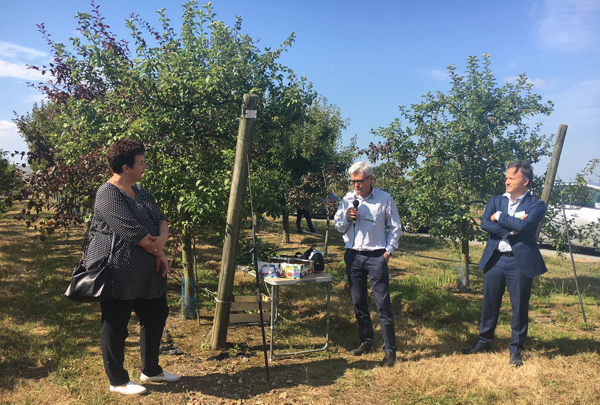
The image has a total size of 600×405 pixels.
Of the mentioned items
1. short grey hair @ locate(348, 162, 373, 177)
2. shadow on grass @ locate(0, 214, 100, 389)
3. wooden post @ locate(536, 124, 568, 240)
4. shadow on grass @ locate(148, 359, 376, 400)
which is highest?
wooden post @ locate(536, 124, 568, 240)

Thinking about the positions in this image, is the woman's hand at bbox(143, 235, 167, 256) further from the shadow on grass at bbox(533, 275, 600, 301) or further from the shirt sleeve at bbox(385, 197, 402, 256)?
the shadow on grass at bbox(533, 275, 600, 301)

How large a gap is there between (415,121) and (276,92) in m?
3.47

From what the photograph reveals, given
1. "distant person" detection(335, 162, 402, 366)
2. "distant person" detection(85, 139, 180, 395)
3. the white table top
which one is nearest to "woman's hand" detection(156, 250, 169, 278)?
"distant person" detection(85, 139, 180, 395)

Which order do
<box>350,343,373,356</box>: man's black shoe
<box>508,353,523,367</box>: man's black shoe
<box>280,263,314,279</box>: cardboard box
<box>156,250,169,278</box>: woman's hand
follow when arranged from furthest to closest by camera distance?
<box>350,343,373,356</box>: man's black shoe → <box>280,263,314,279</box>: cardboard box → <box>508,353,523,367</box>: man's black shoe → <box>156,250,169,278</box>: woman's hand

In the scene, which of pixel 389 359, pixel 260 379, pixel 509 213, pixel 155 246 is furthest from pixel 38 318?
pixel 509 213

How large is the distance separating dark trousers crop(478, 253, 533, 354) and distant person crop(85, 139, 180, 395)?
11.3 feet

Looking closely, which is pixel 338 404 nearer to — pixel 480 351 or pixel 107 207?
pixel 480 351

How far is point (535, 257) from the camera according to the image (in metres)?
4.25

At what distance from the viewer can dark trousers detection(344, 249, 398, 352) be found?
14.0ft

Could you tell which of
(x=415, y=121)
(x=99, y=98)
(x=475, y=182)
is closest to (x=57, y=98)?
(x=99, y=98)

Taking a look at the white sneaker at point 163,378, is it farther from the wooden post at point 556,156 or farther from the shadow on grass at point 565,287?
the shadow on grass at point 565,287

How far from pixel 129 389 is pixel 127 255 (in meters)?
1.15

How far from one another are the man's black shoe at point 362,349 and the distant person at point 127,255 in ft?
7.27

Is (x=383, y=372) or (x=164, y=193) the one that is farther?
(x=164, y=193)
